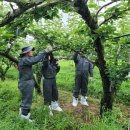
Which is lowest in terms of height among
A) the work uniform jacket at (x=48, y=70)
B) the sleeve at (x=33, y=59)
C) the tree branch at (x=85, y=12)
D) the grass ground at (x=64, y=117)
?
the grass ground at (x=64, y=117)

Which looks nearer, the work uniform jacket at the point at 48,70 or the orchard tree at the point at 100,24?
the orchard tree at the point at 100,24

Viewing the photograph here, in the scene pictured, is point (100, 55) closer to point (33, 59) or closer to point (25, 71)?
point (33, 59)

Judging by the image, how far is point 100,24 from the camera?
646 centimetres

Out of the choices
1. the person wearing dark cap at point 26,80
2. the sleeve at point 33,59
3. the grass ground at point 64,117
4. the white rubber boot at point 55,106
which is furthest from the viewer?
the white rubber boot at point 55,106

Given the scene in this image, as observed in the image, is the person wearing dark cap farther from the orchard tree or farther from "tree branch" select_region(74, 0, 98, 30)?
"tree branch" select_region(74, 0, 98, 30)

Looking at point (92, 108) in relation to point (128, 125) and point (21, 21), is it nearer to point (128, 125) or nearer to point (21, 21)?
point (128, 125)

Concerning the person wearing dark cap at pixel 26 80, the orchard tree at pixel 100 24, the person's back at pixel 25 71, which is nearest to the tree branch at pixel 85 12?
the orchard tree at pixel 100 24

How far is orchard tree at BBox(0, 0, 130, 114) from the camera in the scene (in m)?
4.54

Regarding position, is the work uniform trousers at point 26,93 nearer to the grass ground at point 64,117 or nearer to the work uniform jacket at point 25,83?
the work uniform jacket at point 25,83

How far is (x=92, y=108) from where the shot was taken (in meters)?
10.2

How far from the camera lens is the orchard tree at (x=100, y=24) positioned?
454cm

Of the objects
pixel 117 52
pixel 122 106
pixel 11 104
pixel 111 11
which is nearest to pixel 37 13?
pixel 111 11

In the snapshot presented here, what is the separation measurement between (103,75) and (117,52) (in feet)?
2.88

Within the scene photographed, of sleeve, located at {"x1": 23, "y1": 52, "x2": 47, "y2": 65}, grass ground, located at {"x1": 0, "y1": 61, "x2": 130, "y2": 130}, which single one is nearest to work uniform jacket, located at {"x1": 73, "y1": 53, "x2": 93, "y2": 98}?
grass ground, located at {"x1": 0, "y1": 61, "x2": 130, "y2": 130}
